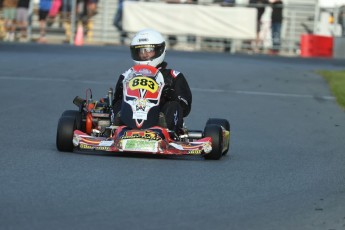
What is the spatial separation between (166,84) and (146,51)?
0.53m

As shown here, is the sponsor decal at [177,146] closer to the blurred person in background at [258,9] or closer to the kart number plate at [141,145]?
the kart number plate at [141,145]

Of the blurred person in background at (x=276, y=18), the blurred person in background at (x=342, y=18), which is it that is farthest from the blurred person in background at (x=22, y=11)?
the blurred person in background at (x=342, y=18)

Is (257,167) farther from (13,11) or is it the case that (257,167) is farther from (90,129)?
(13,11)

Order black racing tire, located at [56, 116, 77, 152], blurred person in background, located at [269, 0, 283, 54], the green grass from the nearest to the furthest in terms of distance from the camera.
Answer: black racing tire, located at [56, 116, 77, 152]
the green grass
blurred person in background, located at [269, 0, 283, 54]

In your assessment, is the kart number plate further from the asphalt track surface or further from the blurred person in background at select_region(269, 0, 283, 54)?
the blurred person in background at select_region(269, 0, 283, 54)

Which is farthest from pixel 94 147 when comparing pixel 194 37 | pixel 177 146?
pixel 194 37

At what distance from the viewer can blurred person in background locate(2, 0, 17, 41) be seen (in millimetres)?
29844

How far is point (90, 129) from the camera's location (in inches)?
417

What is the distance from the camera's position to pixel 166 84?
10.5 metres

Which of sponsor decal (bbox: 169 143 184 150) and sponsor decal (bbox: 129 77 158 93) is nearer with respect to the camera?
sponsor decal (bbox: 169 143 184 150)

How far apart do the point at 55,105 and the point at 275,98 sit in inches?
160

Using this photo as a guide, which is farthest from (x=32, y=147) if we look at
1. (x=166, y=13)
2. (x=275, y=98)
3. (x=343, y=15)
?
(x=343, y=15)

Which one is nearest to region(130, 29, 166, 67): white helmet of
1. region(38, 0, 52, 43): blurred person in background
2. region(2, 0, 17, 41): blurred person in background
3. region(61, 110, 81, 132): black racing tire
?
region(61, 110, 81, 132): black racing tire

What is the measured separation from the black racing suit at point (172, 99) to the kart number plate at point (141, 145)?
77 cm
